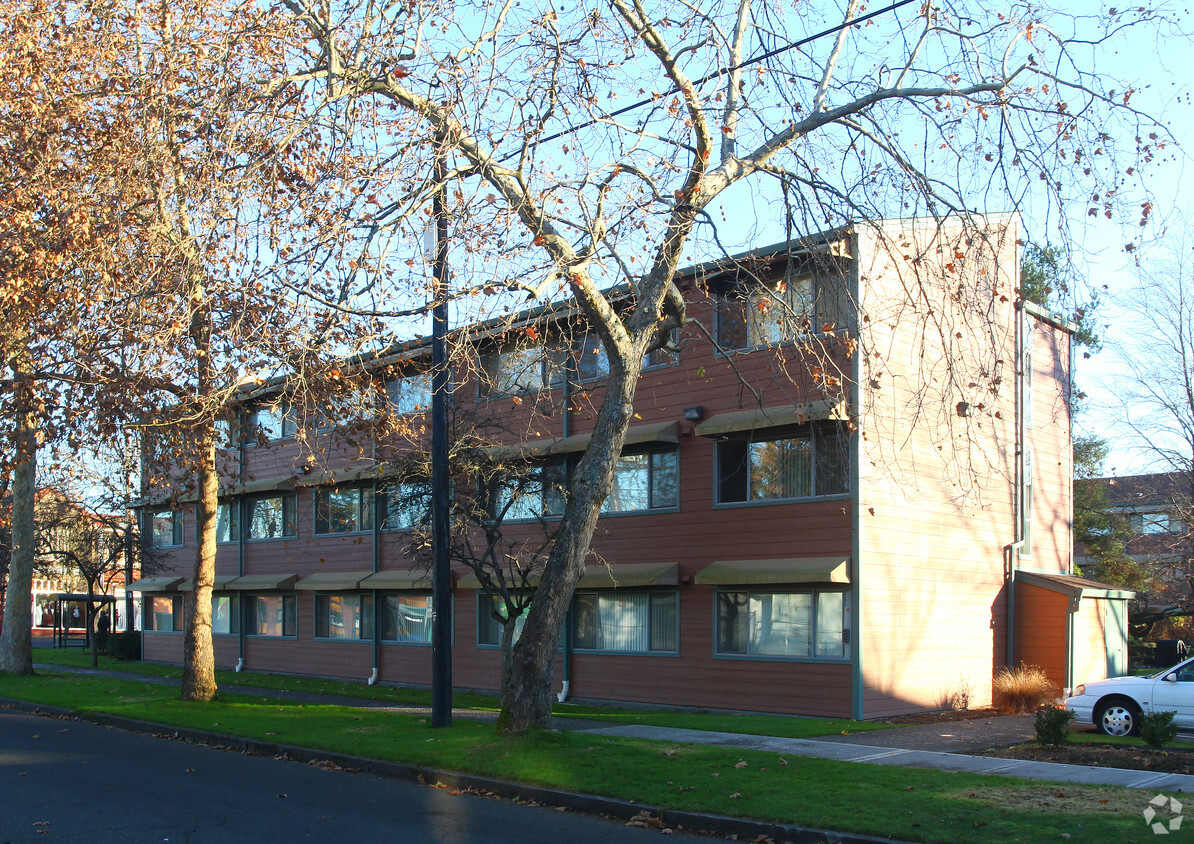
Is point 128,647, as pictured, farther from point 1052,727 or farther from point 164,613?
point 1052,727

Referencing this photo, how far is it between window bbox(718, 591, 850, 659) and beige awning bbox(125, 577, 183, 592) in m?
23.2

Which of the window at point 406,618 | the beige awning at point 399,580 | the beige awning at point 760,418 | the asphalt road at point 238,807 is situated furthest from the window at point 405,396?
the asphalt road at point 238,807

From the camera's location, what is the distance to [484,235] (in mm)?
11930

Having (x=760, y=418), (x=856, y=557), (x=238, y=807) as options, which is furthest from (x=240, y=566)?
(x=238, y=807)

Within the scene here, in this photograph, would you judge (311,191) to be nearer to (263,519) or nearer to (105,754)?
(105,754)

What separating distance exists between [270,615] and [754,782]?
2490 centimetres

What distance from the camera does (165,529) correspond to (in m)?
38.4

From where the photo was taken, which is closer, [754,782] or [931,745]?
[754,782]

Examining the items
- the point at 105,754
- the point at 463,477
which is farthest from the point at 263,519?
the point at 105,754

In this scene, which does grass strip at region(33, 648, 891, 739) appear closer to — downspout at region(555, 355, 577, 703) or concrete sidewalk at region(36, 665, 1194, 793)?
concrete sidewalk at region(36, 665, 1194, 793)

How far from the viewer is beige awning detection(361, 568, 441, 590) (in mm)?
25641

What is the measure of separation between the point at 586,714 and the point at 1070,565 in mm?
13238

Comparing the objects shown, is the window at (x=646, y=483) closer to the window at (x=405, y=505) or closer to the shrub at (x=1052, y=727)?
the window at (x=405, y=505)

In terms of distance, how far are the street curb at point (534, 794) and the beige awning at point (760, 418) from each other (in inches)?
321
